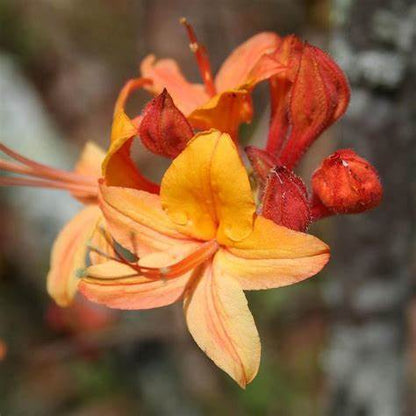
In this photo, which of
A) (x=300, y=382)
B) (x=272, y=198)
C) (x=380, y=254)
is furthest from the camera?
(x=300, y=382)

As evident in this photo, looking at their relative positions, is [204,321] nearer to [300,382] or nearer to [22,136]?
[22,136]

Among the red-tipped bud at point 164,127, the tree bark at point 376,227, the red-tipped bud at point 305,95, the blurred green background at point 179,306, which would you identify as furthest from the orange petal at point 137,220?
the tree bark at point 376,227

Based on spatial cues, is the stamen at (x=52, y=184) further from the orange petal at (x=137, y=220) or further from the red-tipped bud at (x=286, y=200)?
the red-tipped bud at (x=286, y=200)

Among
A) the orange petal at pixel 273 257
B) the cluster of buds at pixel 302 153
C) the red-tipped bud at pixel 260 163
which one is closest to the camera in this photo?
the orange petal at pixel 273 257

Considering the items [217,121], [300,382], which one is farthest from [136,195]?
[300,382]

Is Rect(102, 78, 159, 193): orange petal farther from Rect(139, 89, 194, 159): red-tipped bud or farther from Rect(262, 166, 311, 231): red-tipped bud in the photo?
Rect(262, 166, 311, 231): red-tipped bud

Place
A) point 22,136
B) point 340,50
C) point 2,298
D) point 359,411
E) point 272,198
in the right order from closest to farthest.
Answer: point 272,198 < point 340,50 < point 359,411 < point 22,136 < point 2,298
